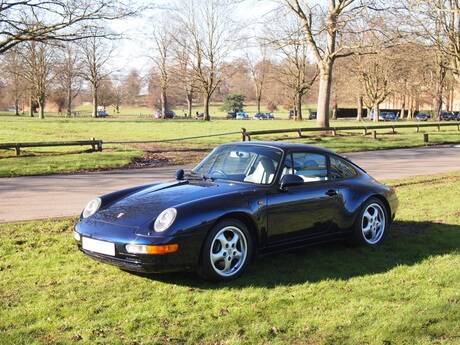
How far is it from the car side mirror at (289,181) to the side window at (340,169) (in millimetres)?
855

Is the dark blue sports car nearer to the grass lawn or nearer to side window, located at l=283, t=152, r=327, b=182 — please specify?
side window, located at l=283, t=152, r=327, b=182

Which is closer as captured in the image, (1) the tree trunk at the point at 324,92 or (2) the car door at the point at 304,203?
(2) the car door at the point at 304,203

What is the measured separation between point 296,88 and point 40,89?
112 feet

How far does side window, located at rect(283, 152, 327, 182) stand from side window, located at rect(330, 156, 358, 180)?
0.48 feet

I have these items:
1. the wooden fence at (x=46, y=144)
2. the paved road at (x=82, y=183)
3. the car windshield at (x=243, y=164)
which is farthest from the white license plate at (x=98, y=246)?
the wooden fence at (x=46, y=144)

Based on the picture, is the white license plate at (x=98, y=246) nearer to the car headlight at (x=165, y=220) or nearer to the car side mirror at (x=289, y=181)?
the car headlight at (x=165, y=220)

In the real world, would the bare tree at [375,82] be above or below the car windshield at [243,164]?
above

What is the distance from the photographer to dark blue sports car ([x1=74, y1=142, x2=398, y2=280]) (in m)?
5.24

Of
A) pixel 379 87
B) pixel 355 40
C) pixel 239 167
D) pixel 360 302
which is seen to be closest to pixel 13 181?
pixel 239 167

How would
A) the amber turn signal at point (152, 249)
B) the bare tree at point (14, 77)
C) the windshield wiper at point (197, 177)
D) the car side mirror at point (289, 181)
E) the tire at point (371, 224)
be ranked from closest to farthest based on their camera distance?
the amber turn signal at point (152, 249) < the car side mirror at point (289, 181) < the windshield wiper at point (197, 177) < the tire at point (371, 224) < the bare tree at point (14, 77)

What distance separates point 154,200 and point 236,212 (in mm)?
868

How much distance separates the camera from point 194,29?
66.7m

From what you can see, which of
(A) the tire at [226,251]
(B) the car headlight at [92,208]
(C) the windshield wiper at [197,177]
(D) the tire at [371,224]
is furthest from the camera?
(D) the tire at [371,224]

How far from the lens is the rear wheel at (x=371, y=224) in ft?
22.8
